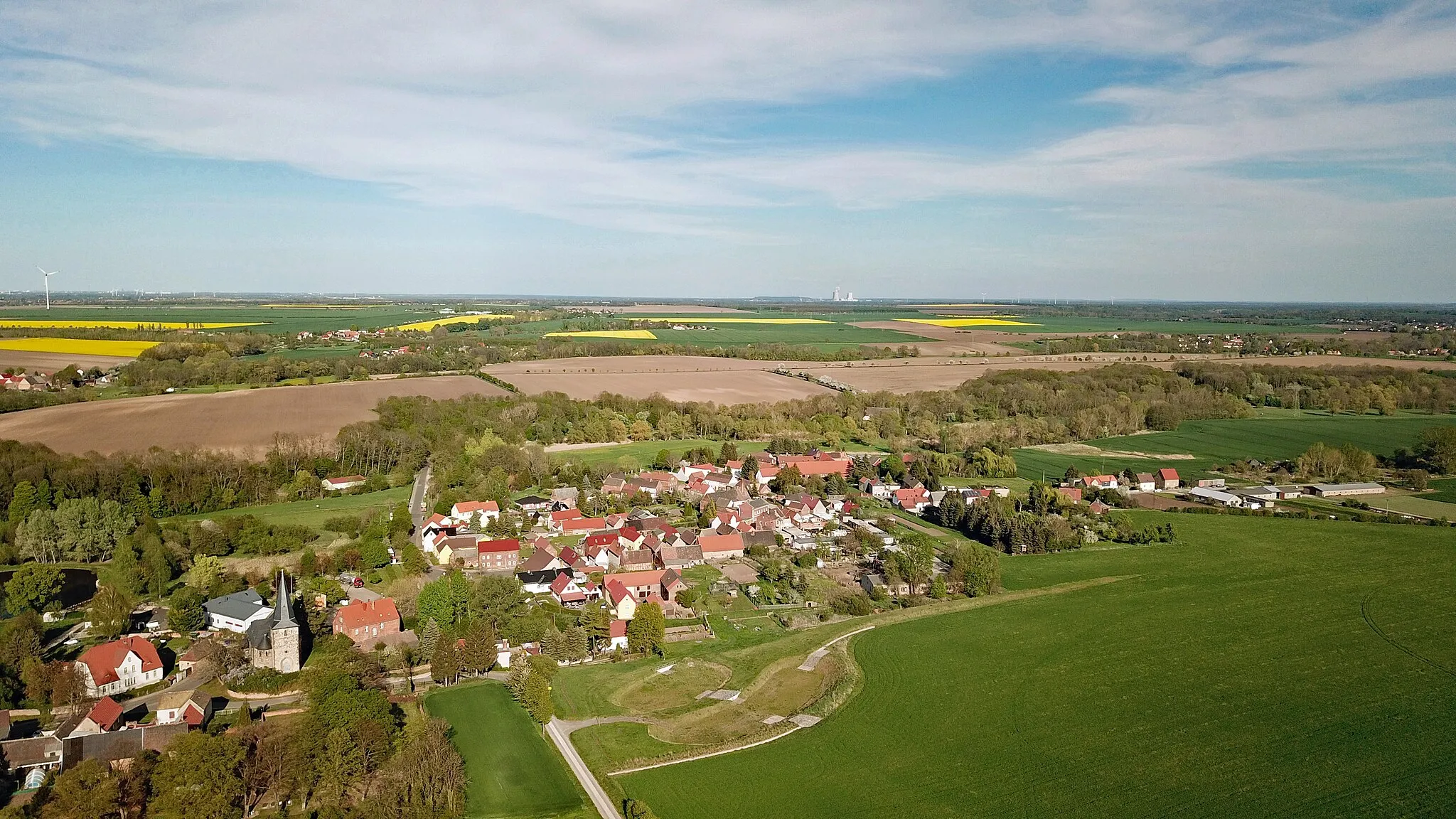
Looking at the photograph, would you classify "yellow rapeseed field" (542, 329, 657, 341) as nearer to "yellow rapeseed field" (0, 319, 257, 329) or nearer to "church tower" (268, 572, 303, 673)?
"yellow rapeseed field" (0, 319, 257, 329)

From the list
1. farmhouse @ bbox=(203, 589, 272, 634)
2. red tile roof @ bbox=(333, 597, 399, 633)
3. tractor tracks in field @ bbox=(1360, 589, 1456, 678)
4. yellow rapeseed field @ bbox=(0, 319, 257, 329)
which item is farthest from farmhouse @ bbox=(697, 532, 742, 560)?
yellow rapeseed field @ bbox=(0, 319, 257, 329)

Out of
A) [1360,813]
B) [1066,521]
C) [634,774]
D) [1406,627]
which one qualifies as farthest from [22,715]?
[1406,627]

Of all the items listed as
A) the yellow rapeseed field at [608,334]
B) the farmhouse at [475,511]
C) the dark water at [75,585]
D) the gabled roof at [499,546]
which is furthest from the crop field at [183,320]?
the gabled roof at [499,546]

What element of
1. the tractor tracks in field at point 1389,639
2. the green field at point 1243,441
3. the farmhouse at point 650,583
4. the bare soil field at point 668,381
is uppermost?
the bare soil field at point 668,381

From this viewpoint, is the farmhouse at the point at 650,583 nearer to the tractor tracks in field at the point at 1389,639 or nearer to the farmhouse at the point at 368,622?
the farmhouse at the point at 368,622

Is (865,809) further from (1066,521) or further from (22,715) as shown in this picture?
(1066,521)
